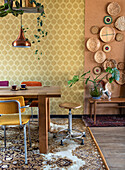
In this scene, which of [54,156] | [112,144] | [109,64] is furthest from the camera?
[109,64]

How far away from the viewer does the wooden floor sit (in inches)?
87.1

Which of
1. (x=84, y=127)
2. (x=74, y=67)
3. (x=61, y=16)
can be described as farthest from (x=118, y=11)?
(x=84, y=127)

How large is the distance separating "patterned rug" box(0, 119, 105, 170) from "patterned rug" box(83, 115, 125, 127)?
66 centimetres

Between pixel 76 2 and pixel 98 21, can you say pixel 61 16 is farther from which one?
pixel 98 21

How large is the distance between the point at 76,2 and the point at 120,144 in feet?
10.1

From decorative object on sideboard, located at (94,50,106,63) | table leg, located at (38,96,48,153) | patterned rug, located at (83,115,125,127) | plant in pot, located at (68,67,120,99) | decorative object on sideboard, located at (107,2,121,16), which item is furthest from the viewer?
decorative object on sideboard, located at (94,50,106,63)

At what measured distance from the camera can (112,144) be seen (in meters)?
2.72

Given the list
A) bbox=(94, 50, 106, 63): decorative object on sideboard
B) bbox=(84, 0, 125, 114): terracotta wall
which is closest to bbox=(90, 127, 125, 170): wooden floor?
bbox=(84, 0, 125, 114): terracotta wall

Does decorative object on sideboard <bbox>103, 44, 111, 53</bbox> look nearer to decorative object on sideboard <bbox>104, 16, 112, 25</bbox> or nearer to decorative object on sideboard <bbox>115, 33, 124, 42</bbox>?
decorative object on sideboard <bbox>115, 33, 124, 42</bbox>

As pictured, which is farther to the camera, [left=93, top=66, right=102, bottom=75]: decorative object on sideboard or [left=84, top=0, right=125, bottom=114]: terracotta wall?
[left=93, top=66, right=102, bottom=75]: decorative object on sideboard

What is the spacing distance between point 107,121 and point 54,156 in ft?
5.99

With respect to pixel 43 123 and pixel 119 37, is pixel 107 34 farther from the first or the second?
pixel 43 123

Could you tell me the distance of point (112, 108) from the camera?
424cm

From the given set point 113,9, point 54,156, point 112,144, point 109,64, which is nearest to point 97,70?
point 109,64
